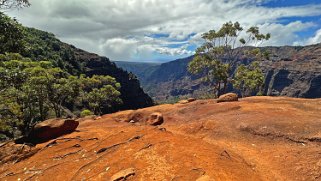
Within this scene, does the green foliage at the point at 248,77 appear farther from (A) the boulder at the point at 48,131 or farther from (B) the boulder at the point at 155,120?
(A) the boulder at the point at 48,131

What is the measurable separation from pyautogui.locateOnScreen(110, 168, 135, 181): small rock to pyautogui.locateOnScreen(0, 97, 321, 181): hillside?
1.7 inches

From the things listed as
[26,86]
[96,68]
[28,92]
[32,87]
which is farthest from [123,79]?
[26,86]

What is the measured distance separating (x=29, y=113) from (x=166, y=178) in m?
30.1

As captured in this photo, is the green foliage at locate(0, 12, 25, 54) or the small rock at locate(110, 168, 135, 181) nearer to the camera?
the small rock at locate(110, 168, 135, 181)

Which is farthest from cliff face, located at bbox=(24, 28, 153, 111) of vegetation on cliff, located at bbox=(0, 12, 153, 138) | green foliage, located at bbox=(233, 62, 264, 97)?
green foliage, located at bbox=(233, 62, 264, 97)

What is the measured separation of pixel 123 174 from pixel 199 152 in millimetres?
4143

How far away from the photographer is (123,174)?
1367cm

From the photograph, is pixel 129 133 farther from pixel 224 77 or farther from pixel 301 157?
pixel 224 77

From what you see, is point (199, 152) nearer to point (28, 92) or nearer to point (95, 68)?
point (28, 92)

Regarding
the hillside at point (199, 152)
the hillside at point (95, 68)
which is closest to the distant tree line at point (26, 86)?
the hillside at point (199, 152)

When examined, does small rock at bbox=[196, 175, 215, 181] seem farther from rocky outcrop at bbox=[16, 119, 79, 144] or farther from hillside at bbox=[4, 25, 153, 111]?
hillside at bbox=[4, 25, 153, 111]

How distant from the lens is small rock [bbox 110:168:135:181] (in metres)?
13.5

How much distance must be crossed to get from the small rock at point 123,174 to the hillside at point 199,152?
44mm

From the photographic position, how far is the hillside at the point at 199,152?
558 inches
